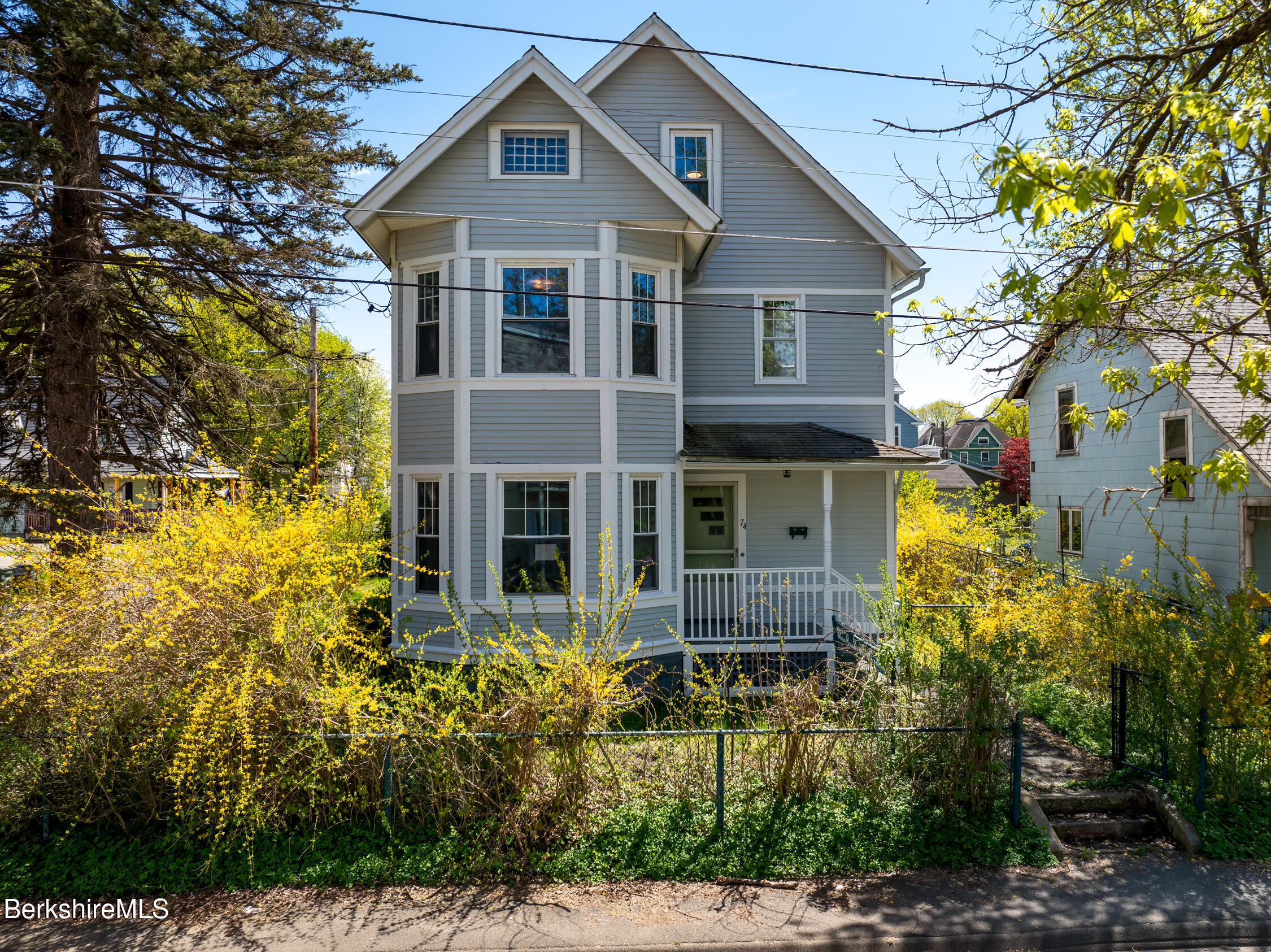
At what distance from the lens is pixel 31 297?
11.1 meters

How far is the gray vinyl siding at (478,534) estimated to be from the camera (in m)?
11.0

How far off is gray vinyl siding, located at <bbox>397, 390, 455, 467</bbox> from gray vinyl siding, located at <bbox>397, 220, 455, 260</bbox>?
2001mm

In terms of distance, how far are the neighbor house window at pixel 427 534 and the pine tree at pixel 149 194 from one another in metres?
3.31

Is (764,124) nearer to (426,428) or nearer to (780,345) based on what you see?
(780,345)

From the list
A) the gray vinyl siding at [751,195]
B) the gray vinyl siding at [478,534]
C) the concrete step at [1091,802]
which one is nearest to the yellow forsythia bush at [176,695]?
the gray vinyl siding at [478,534]

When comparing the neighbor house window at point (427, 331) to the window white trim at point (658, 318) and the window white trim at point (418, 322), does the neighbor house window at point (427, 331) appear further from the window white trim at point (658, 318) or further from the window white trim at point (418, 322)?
the window white trim at point (658, 318)

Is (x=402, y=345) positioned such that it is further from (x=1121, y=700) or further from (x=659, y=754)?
(x=1121, y=700)

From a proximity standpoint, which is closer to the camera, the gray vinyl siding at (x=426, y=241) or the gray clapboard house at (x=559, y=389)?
the gray clapboard house at (x=559, y=389)

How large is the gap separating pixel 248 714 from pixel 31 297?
8366mm

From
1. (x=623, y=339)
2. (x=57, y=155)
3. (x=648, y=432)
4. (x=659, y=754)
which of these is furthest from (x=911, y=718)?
(x=57, y=155)

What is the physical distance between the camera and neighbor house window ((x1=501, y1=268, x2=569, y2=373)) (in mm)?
11156

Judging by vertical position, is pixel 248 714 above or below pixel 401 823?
above

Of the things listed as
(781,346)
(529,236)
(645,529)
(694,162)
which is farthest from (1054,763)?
(694,162)

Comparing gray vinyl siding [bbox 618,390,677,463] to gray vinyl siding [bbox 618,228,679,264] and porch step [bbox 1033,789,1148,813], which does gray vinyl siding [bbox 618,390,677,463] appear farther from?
porch step [bbox 1033,789,1148,813]
